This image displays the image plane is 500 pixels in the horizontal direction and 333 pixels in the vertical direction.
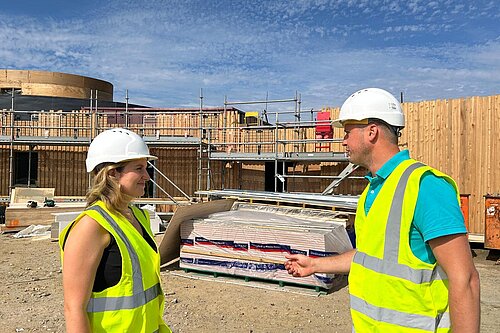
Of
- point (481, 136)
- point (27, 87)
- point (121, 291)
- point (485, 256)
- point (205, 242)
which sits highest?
point (27, 87)

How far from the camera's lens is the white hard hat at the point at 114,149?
237 cm

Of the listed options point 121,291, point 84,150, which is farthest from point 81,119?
point 121,291

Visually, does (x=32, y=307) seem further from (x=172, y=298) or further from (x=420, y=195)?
(x=420, y=195)

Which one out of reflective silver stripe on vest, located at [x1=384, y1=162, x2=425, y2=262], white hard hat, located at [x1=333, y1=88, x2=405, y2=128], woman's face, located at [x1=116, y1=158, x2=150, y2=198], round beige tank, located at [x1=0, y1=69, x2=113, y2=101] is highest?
round beige tank, located at [x1=0, y1=69, x2=113, y2=101]

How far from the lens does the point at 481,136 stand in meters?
11.6

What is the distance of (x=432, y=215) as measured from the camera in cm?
182

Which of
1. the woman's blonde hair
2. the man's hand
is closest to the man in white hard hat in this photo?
the man's hand

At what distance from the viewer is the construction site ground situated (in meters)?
5.88

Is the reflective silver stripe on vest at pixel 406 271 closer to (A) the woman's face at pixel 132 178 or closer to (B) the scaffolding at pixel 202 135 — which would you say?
(A) the woman's face at pixel 132 178

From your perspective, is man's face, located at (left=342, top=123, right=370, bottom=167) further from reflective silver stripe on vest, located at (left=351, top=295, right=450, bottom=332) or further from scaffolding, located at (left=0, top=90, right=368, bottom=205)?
scaffolding, located at (left=0, top=90, right=368, bottom=205)

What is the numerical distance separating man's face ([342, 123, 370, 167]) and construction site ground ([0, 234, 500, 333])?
4026mm

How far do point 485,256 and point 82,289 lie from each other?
36.4 feet

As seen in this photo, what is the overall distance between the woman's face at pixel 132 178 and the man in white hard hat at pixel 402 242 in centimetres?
122

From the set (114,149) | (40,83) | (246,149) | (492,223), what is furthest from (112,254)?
(40,83)
